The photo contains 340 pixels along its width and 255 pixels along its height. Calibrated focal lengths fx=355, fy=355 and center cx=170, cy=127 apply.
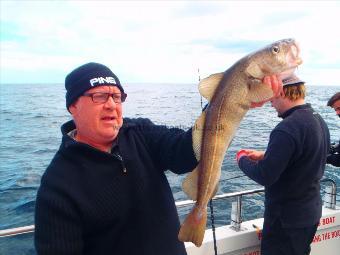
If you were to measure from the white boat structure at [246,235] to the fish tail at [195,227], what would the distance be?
150 centimetres

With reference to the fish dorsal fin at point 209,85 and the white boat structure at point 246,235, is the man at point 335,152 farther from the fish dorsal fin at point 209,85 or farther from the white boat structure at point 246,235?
the fish dorsal fin at point 209,85

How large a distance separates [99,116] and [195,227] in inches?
41.1

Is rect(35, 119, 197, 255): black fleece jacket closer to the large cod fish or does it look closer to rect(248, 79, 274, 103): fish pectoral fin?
the large cod fish

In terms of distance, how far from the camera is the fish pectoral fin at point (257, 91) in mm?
2418

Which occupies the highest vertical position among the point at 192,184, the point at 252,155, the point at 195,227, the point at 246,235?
the point at 192,184


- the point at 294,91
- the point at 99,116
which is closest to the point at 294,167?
the point at 294,91

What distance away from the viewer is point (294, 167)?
3.57 meters

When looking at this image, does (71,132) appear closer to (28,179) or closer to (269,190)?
(269,190)

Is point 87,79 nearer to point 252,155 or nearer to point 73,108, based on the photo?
point 73,108

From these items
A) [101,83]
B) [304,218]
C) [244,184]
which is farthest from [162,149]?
[244,184]

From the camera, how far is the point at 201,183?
251cm

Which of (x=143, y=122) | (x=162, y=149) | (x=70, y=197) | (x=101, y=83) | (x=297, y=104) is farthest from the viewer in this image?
(x=297, y=104)

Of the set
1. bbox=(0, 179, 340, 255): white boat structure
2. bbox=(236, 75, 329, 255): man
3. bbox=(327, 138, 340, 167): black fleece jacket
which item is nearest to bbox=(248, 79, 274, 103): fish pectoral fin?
bbox=(236, 75, 329, 255): man

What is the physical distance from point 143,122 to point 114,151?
1.50 feet
